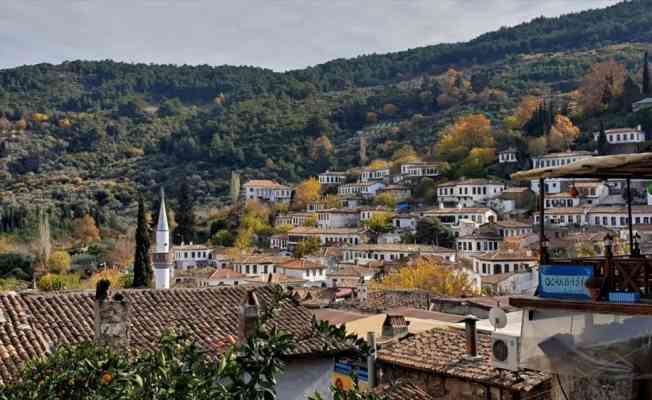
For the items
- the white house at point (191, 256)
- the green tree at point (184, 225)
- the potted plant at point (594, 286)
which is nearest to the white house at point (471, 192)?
the white house at point (191, 256)

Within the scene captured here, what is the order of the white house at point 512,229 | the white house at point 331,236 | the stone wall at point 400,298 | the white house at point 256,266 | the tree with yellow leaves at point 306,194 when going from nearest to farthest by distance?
the stone wall at point 400,298 < the white house at point 256,266 < the white house at point 512,229 < the white house at point 331,236 < the tree with yellow leaves at point 306,194

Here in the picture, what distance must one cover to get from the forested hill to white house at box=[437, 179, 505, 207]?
26750mm

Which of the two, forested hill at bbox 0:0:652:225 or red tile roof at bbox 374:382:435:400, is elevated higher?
forested hill at bbox 0:0:652:225

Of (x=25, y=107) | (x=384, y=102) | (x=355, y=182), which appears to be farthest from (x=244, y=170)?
(x=25, y=107)

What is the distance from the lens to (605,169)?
7.06 metres

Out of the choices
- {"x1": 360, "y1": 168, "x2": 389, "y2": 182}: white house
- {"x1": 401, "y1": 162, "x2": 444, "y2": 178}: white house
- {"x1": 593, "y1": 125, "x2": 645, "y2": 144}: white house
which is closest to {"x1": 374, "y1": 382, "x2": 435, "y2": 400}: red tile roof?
{"x1": 593, "y1": 125, "x2": 645, "y2": 144}: white house

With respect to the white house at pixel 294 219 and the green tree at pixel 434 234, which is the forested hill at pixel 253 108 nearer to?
the white house at pixel 294 219

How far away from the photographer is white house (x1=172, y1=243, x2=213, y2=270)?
64.0 metres

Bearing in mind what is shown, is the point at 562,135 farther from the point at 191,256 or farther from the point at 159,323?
the point at 159,323

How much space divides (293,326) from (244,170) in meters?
102

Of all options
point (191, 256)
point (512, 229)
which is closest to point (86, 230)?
point (191, 256)

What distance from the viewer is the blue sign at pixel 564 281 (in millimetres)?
6914

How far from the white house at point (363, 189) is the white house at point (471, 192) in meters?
12.9

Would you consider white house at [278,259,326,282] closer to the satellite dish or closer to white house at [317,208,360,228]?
white house at [317,208,360,228]
